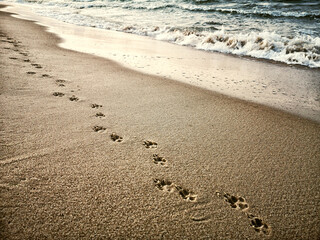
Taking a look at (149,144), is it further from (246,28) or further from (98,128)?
(246,28)

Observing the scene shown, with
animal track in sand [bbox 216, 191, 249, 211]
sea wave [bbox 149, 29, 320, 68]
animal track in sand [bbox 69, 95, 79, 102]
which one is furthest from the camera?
sea wave [bbox 149, 29, 320, 68]

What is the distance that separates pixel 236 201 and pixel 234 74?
3.81 metres

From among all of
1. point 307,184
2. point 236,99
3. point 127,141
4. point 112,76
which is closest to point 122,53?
point 112,76

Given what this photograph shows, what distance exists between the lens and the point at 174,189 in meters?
1.76

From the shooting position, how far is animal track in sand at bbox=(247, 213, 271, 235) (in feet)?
4.90

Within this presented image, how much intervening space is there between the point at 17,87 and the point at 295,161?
376cm

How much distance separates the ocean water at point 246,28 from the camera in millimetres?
7090

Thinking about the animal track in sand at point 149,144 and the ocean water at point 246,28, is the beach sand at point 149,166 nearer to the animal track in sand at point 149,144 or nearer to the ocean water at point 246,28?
the animal track in sand at point 149,144

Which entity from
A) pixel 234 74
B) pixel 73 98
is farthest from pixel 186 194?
pixel 234 74

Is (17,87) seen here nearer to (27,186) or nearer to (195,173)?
(27,186)

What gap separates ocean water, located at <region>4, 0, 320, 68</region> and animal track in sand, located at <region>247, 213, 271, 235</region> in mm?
5895

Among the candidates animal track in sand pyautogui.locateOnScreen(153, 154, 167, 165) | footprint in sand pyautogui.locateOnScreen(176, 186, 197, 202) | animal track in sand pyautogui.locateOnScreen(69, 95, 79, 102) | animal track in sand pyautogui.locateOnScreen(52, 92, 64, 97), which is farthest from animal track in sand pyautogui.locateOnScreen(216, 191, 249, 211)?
animal track in sand pyautogui.locateOnScreen(52, 92, 64, 97)

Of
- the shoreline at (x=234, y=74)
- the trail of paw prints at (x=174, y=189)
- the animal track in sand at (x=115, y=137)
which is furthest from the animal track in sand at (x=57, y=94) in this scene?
the trail of paw prints at (x=174, y=189)

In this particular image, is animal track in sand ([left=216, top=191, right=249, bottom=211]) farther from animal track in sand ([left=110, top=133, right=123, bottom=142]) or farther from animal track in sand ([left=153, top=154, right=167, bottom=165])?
animal track in sand ([left=110, top=133, right=123, bottom=142])
